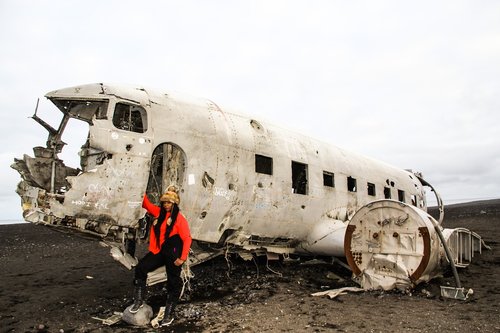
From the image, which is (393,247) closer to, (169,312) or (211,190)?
(211,190)

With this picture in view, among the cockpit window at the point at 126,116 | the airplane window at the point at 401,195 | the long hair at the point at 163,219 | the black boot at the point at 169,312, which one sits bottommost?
the black boot at the point at 169,312

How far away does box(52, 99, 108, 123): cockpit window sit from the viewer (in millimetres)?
7812

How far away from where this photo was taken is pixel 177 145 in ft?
26.2

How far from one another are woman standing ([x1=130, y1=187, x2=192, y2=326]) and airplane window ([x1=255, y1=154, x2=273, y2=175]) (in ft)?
10.6

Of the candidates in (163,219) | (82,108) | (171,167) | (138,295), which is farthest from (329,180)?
(82,108)

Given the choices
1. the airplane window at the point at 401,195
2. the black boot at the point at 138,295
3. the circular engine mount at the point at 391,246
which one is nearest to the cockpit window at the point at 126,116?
the black boot at the point at 138,295

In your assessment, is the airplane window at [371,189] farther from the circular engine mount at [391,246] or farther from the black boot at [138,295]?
the black boot at [138,295]

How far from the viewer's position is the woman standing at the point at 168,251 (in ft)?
22.6

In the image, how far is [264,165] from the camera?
32.6ft

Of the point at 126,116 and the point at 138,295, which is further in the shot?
the point at 126,116

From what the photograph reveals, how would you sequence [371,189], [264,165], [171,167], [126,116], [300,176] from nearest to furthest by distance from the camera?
[126,116], [171,167], [264,165], [300,176], [371,189]

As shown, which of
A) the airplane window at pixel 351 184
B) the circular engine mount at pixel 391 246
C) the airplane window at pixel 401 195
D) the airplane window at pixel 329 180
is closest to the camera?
the circular engine mount at pixel 391 246

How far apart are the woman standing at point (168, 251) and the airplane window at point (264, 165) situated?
323 cm

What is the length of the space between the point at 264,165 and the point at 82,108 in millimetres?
4496
